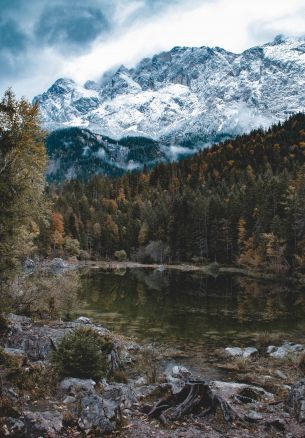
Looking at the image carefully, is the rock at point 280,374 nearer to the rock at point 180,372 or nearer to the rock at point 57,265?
the rock at point 180,372

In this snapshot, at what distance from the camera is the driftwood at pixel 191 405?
15477 millimetres

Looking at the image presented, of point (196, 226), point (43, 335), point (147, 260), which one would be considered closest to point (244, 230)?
point (196, 226)

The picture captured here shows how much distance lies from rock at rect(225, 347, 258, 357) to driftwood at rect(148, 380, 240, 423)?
12402 mm

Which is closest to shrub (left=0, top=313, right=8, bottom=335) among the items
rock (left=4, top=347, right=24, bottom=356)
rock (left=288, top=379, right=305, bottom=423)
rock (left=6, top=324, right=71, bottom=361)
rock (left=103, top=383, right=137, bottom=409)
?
rock (left=6, top=324, right=71, bottom=361)

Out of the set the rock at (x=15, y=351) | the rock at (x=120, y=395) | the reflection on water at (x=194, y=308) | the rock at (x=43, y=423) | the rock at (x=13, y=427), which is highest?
the rock at (x=15, y=351)

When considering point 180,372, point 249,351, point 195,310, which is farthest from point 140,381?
point 195,310

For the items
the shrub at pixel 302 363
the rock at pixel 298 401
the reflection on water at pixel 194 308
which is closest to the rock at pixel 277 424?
the rock at pixel 298 401

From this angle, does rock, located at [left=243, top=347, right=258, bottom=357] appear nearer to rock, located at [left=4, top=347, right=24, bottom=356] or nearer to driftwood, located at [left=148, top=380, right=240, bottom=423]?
driftwood, located at [left=148, top=380, right=240, bottom=423]

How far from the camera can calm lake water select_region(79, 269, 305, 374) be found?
35188mm

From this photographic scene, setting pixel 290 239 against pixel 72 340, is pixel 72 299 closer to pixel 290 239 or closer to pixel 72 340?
pixel 72 340

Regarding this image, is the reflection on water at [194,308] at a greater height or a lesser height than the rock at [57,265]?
lesser

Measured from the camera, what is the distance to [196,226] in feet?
400

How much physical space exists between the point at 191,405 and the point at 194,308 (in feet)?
113

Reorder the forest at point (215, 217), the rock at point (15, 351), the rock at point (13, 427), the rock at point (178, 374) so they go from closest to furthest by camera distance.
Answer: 1. the rock at point (13, 427)
2. the rock at point (15, 351)
3. the rock at point (178, 374)
4. the forest at point (215, 217)
